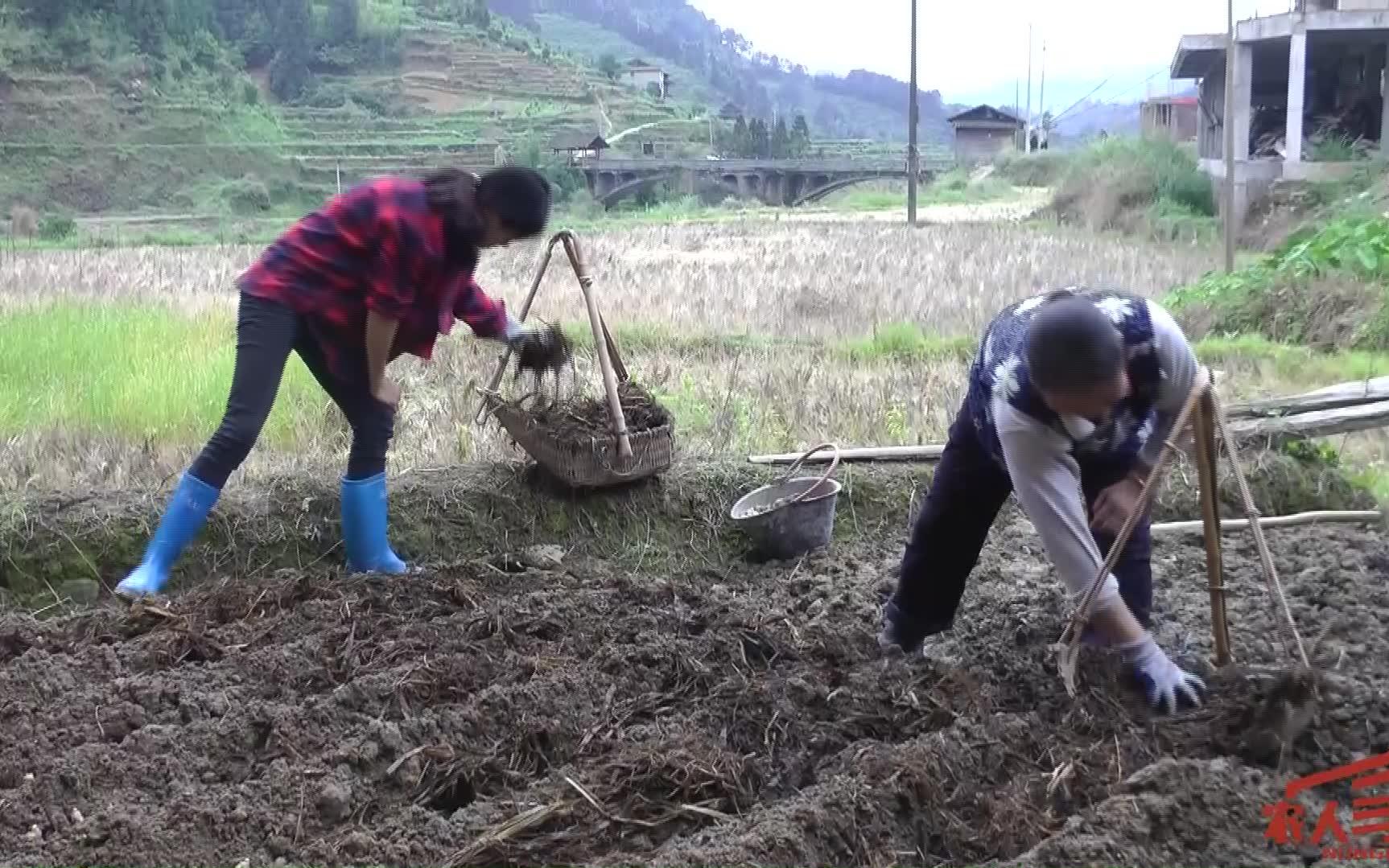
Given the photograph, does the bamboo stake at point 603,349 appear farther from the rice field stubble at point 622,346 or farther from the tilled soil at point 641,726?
the rice field stubble at point 622,346

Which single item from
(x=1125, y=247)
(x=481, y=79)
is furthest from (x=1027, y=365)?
(x=1125, y=247)

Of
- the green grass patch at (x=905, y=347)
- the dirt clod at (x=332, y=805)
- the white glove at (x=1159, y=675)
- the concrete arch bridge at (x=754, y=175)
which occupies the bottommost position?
the dirt clod at (x=332, y=805)

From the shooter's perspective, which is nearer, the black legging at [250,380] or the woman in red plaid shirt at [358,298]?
the woman in red plaid shirt at [358,298]

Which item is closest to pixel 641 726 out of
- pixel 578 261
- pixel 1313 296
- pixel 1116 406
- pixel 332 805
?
pixel 332 805

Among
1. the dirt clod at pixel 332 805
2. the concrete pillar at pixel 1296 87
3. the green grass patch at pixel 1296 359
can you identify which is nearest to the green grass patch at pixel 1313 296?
the green grass patch at pixel 1296 359

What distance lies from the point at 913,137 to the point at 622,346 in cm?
1070

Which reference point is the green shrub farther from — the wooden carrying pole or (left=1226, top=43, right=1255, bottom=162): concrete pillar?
(left=1226, top=43, right=1255, bottom=162): concrete pillar

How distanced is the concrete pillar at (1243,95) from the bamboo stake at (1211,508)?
11633 millimetres

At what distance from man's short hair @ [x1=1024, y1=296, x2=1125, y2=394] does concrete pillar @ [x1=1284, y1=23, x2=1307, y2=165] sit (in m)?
11.7

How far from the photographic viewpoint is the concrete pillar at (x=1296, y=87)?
12266 mm

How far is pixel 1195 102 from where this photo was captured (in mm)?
19109

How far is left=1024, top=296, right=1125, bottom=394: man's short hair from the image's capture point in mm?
2168

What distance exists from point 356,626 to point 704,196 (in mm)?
8617

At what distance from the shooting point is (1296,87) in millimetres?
12336
